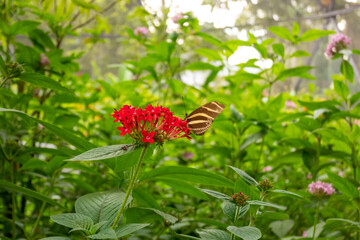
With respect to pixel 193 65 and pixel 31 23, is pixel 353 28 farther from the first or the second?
pixel 31 23

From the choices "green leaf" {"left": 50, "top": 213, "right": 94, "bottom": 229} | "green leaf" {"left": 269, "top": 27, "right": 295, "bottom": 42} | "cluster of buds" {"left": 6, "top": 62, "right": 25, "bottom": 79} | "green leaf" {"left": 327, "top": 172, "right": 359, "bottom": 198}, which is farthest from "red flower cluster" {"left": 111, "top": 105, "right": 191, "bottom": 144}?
"green leaf" {"left": 269, "top": 27, "right": 295, "bottom": 42}

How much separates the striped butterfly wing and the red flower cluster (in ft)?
0.32

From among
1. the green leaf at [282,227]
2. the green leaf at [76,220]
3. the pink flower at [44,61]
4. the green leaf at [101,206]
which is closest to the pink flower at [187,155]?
the green leaf at [282,227]

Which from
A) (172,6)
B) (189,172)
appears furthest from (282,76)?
(172,6)

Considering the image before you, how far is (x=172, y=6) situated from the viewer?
1553mm

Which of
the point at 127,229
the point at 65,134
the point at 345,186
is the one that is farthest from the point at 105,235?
the point at 345,186

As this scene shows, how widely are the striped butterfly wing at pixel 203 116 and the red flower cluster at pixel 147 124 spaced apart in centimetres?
10

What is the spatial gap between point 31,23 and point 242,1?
2.26 m

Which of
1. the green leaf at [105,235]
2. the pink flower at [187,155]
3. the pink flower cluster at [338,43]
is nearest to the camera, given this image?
the green leaf at [105,235]

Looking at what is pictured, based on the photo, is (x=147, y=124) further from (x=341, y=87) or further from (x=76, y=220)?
(x=341, y=87)

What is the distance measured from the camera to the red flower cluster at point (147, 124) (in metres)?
0.53

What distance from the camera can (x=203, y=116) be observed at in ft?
2.20

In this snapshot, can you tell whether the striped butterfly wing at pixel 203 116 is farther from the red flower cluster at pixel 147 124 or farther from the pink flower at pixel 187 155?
the pink flower at pixel 187 155

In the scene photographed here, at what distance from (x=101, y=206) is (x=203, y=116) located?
0.26 metres
